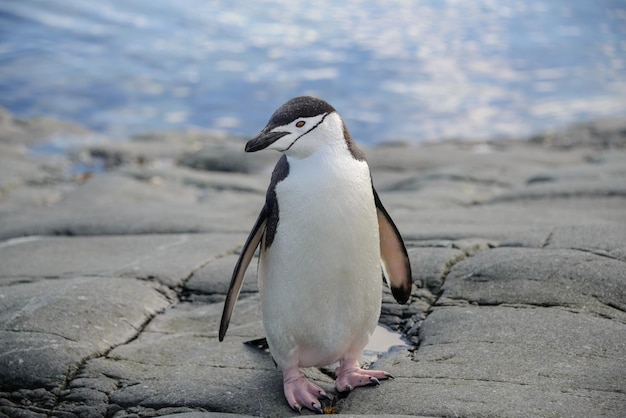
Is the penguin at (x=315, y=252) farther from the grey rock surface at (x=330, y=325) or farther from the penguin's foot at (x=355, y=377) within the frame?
the grey rock surface at (x=330, y=325)

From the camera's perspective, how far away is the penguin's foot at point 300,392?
2.90 metres

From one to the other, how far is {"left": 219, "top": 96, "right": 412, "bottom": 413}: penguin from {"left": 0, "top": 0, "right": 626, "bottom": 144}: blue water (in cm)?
852

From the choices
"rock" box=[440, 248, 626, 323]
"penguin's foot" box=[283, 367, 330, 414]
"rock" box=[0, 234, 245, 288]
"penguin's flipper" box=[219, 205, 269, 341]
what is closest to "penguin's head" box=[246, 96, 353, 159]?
"penguin's flipper" box=[219, 205, 269, 341]

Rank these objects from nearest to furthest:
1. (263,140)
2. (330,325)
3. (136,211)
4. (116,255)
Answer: (263,140)
(330,325)
(116,255)
(136,211)

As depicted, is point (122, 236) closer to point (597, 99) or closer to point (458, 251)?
point (458, 251)

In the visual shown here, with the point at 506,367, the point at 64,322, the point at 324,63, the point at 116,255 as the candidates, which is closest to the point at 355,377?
the point at 506,367

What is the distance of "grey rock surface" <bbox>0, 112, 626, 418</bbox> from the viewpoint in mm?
2947

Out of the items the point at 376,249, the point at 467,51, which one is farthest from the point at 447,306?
the point at 467,51

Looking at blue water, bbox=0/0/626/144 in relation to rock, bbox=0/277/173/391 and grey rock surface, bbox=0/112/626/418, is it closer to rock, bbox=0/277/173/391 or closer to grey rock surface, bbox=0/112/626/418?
grey rock surface, bbox=0/112/626/418

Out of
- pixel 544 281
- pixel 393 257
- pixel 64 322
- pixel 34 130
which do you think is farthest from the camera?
pixel 34 130

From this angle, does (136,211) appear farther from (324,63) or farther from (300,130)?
(324,63)

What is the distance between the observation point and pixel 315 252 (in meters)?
2.94

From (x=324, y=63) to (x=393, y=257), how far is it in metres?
12.0

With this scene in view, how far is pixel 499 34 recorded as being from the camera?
17422 mm
